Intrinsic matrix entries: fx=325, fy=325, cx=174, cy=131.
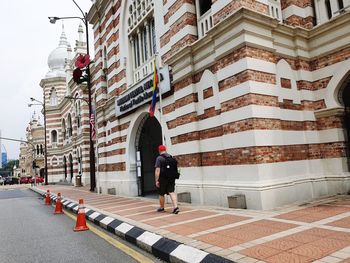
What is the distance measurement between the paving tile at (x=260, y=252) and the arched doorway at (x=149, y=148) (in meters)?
11.2

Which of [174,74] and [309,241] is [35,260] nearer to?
[309,241]

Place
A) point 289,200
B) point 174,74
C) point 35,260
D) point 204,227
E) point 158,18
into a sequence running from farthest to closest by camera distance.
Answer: point 158,18
point 174,74
point 289,200
point 204,227
point 35,260

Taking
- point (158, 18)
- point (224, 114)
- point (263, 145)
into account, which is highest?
point (158, 18)

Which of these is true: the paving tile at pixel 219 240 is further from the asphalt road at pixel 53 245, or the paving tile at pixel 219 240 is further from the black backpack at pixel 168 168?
the black backpack at pixel 168 168

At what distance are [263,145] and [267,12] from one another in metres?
3.87

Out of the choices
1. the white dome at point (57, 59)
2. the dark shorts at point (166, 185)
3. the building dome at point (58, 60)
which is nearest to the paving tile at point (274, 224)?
the dark shorts at point (166, 185)

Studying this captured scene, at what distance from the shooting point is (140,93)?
13.4 metres

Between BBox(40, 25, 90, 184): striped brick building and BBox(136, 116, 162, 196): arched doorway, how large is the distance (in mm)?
13924

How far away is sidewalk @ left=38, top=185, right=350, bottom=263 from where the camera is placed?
171 inches

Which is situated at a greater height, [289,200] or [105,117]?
[105,117]

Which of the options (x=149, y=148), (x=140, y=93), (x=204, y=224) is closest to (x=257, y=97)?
(x=204, y=224)

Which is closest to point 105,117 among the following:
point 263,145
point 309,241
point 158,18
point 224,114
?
point 158,18

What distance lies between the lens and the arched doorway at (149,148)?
15.9 metres

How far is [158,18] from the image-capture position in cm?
1243
